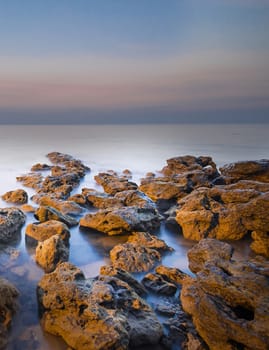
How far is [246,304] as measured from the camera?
4.16 m

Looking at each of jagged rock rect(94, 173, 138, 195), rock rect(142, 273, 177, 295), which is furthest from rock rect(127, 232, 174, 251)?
jagged rock rect(94, 173, 138, 195)

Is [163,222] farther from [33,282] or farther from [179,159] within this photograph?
[179,159]

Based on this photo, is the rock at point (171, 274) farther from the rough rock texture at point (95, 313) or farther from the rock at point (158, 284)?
the rough rock texture at point (95, 313)

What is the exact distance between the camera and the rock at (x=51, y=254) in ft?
21.6

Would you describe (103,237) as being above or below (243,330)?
below

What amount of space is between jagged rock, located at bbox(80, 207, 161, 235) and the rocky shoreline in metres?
0.03

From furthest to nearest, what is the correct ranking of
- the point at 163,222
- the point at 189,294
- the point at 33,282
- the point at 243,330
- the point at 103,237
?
the point at 163,222
the point at 103,237
the point at 33,282
the point at 189,294
the point at 243,330

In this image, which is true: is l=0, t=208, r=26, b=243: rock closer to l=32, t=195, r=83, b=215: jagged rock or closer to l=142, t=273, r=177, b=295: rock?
l=32, t=195, r=83, b=215: jagged rock

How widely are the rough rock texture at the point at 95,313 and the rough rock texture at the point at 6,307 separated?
0.42m

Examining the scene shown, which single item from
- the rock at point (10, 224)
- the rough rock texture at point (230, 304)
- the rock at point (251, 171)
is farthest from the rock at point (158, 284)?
the rock at point (251, 171)

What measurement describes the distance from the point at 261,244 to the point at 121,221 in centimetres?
367

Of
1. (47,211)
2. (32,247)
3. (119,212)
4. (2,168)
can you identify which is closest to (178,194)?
(119,212)

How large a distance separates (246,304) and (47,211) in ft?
21.5

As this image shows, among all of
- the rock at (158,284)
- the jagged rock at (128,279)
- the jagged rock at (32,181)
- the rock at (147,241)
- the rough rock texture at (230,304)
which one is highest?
the rough rock texture at (230,304)
